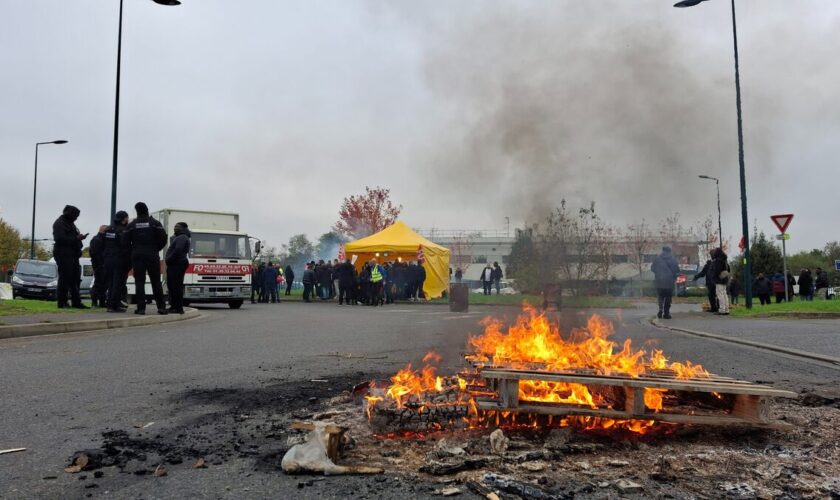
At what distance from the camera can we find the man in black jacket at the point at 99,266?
13.5 metres

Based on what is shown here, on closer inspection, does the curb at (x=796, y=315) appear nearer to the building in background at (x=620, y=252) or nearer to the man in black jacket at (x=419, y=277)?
the building in background at (x=620, y=252)

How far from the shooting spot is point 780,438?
3689 mm

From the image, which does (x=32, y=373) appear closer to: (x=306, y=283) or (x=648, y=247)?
(x=648, y=247)

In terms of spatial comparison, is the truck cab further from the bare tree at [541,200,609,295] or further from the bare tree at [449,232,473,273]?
the bare tree at [541,200,609,295]

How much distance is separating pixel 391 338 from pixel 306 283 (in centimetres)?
1701

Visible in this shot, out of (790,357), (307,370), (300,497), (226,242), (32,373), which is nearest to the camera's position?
(300,497)

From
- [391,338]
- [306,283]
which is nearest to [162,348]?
[391,338]

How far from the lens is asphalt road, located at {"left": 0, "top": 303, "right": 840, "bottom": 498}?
2854 mm

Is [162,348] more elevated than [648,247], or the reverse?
[648,247]

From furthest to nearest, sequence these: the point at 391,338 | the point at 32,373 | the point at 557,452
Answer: the point at 391,338, the point at 32,373, the point at 557,452

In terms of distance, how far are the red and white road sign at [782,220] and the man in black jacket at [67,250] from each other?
56.8 ft

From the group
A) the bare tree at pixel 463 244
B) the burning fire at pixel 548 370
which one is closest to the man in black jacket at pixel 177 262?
the bare tree at pixel 463 244

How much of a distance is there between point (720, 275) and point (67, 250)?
49.7 feet

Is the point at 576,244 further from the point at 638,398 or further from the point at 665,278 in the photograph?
the point at 665,278
